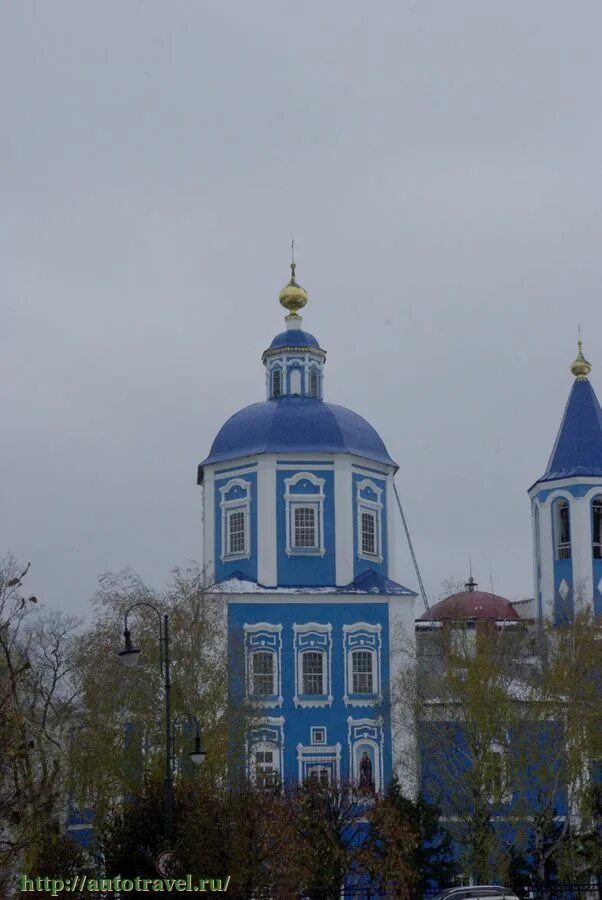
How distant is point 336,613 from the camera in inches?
1881

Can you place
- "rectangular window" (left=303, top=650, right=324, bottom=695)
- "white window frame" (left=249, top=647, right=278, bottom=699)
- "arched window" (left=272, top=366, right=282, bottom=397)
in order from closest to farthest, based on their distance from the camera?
1. "white window frame" (left=249, top=647, right=278, bottom=699)
2. "rectangular window" (left=303, top=650, right=324, bottom=695)
3. "arched window" (left=272, top=366, right=282, bottom=397)

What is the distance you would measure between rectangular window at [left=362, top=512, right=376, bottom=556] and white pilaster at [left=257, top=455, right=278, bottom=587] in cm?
300

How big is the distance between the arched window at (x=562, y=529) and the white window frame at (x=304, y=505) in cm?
927

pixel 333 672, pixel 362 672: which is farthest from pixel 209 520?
pixel 362 672

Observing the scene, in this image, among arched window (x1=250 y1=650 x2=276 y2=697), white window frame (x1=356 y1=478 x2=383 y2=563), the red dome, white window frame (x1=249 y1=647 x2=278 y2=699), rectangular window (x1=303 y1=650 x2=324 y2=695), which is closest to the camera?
white window frame (x1=249 y1=647 x2=278 y2=699)

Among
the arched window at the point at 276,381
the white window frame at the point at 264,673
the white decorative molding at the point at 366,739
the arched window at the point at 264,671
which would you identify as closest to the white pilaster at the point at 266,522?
the white window frame at the point at 264,673

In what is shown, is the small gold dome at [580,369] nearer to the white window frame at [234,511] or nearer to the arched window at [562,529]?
the arched window at [562,529]

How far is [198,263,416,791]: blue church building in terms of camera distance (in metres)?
46.7

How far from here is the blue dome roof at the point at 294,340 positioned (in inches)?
2068

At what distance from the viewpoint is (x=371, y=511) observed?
164ft

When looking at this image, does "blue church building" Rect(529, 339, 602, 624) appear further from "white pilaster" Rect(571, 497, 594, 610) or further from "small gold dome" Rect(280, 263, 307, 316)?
"small gold dome" Rect(280, 263, 307, 316)

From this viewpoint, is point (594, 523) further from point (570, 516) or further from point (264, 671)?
point (264, 671)

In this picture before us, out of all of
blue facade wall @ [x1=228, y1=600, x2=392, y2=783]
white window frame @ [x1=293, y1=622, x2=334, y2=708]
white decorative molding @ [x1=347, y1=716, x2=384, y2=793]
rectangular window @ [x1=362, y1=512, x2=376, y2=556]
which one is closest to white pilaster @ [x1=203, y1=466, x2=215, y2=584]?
blue facade wall @ [x1=228, y1=600, x2=392, y2=783]

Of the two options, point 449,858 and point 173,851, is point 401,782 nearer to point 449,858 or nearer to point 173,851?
point 449,858
